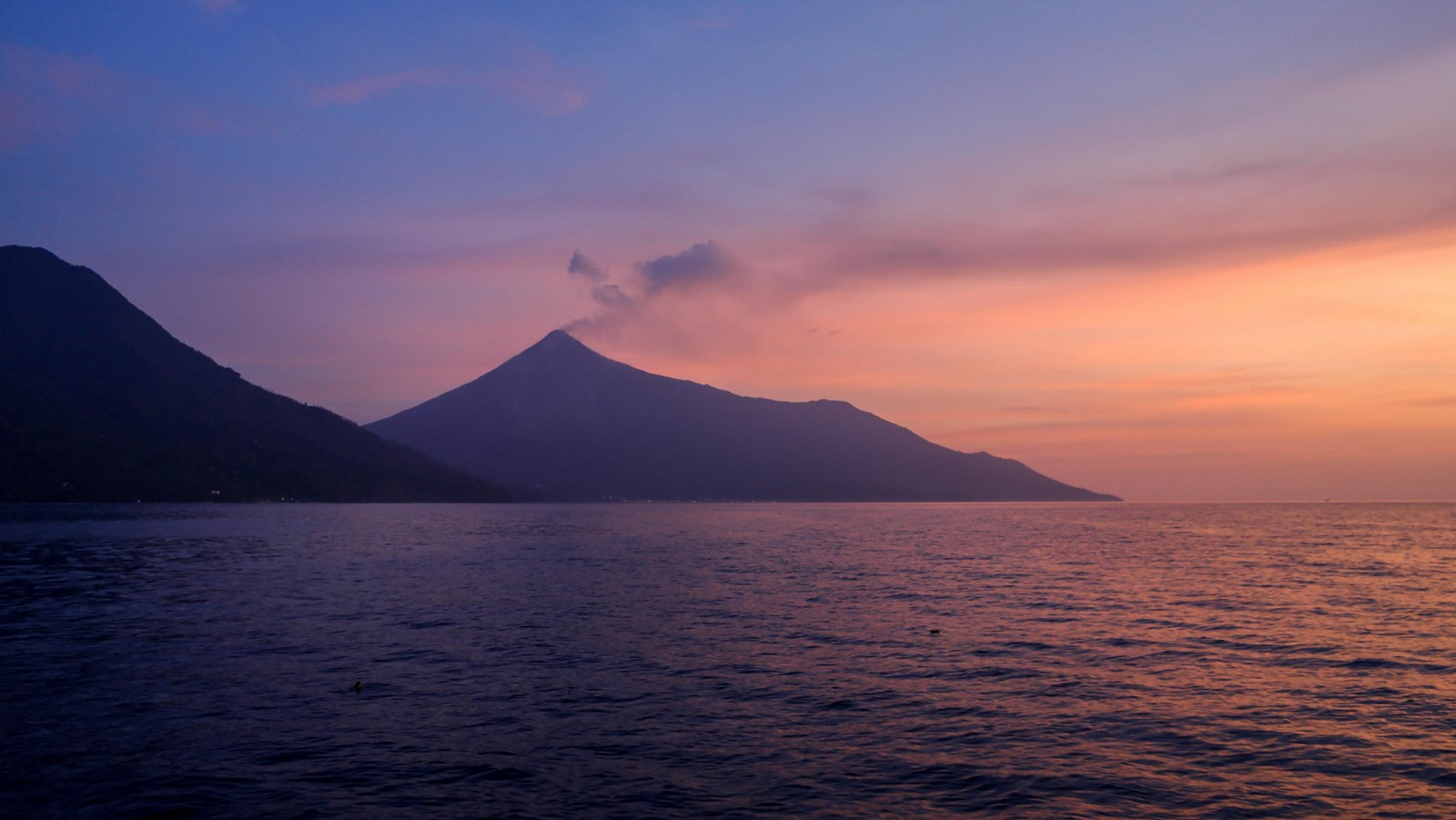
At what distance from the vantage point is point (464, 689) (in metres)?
30.6

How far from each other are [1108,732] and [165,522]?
174364 millimetres

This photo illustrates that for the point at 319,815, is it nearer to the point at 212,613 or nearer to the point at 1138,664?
the point at 1138,664

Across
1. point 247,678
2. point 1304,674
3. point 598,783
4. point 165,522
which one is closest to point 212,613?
point 247,678

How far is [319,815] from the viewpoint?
19.0 m

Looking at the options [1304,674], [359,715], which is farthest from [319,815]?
[1304,674]

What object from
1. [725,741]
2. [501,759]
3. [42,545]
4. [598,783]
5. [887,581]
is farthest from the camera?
[42,545]

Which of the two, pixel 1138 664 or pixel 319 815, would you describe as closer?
pixel 319 815

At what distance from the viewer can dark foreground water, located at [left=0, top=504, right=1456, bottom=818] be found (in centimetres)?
2066

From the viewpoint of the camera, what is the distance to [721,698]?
2967 cm

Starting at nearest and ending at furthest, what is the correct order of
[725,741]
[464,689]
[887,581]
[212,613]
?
1. [725,741]
2. [464,689]
3. [212,613]
4. [887,581]

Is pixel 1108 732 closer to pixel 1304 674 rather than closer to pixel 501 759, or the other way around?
pixel 1304 674

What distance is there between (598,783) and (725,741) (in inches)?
182

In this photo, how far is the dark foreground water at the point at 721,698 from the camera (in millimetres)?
20656

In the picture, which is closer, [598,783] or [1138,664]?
[598,783]
